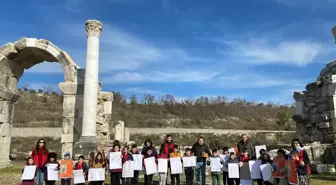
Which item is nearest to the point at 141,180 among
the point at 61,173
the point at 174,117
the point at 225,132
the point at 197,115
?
the point at 61,173

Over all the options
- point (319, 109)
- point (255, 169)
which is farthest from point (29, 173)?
point (319, 109)

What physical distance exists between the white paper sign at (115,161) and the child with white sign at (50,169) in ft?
4.52

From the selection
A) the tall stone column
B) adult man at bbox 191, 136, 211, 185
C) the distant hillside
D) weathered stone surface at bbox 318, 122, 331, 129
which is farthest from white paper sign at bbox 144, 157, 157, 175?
the distant hillside

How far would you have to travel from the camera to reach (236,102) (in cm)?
7331

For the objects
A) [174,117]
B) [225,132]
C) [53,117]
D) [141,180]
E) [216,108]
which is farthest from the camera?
[216,108]

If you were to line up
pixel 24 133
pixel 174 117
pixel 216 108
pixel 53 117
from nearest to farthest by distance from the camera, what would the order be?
pixel 24 133, pixel 53 117, pixel 174 117, pixel 216 108

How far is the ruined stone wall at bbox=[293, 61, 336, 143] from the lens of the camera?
12.9 metres

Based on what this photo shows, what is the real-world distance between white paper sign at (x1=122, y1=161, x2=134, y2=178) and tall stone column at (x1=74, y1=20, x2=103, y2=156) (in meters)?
4.08

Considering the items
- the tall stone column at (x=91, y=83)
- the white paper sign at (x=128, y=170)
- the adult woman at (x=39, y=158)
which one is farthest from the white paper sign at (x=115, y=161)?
the tall stone column at (x=91, y=83)

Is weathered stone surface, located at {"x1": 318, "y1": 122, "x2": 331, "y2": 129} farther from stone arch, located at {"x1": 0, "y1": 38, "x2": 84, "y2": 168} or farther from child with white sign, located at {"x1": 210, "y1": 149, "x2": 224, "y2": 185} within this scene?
stone arch, located at {"x1": 0, "y1": 38, "x2": 84, "y2": 168}

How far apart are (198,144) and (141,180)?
2.88 m

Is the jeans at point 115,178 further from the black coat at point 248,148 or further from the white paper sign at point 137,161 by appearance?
the black coat at point 248,148

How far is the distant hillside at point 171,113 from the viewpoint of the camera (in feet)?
163

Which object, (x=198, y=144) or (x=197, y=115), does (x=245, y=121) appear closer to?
(x=197, y=115)
